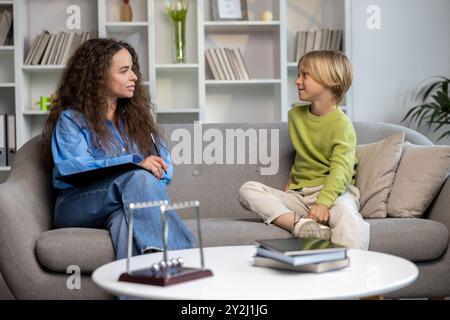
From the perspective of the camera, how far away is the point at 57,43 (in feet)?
14.5

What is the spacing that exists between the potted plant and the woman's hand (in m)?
2.32

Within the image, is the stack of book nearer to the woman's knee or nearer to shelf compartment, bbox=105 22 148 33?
the woman's knee

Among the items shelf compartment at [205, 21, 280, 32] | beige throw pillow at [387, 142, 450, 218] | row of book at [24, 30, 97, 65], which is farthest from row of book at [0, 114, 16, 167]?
beige throw pillow at [387, 142, 450, 218]

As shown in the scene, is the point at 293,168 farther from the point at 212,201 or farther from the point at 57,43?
the point at 57,43

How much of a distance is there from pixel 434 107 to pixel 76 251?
273cm

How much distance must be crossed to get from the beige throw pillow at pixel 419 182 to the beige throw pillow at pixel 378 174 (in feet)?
0.11

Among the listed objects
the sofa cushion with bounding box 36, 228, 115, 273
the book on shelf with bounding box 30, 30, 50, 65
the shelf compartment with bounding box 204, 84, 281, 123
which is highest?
the book on shelf with bounding box 30, 30, 50, 65

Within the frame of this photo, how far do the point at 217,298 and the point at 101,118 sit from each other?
1.35 m

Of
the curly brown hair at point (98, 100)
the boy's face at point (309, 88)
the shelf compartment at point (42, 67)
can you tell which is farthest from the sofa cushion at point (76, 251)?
the shelf compartment at point (42, 67)

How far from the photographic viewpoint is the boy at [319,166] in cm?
241

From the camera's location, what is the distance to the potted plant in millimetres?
4305

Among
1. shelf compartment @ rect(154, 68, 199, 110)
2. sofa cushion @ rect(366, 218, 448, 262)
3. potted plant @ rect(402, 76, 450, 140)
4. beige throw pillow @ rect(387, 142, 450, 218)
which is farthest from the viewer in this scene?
shelf compartment @ rect(154, 68, 199, 110)

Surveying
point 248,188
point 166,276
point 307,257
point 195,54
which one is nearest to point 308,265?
point 307,257
